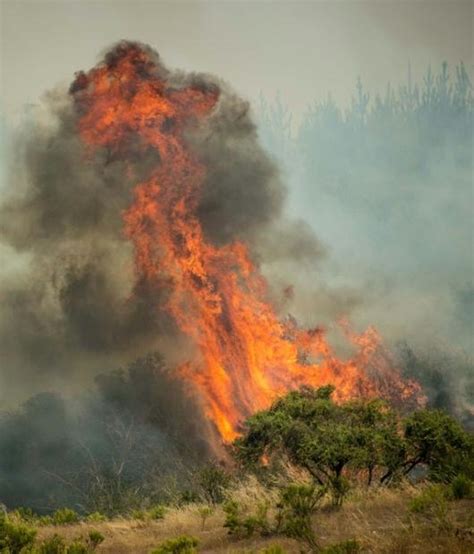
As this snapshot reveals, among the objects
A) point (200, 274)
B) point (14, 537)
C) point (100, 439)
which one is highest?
point (200, 274)

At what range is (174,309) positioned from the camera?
5588 centimetres

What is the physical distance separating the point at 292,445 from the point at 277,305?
32459 millimetres

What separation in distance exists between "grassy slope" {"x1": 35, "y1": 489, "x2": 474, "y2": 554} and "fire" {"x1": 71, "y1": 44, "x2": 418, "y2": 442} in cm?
2358

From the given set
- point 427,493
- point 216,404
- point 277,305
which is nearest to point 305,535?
point 427,493

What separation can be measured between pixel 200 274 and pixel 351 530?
3924cm

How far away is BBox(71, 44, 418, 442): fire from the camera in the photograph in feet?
155

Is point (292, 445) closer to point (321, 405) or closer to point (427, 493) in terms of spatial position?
point (321, 405)

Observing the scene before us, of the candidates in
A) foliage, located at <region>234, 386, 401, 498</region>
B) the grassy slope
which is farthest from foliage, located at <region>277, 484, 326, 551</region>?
foliage, located at <region>234, 386, 401, 498</region>

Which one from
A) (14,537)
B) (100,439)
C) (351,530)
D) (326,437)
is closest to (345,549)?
(351,530)

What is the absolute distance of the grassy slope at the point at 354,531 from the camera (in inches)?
415

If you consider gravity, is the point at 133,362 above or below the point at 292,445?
above

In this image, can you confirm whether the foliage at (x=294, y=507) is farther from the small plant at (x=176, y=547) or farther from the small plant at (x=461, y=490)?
the small plant at (x=461, y=490)

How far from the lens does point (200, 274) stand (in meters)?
52.2

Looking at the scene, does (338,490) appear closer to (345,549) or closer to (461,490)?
(461,490)
